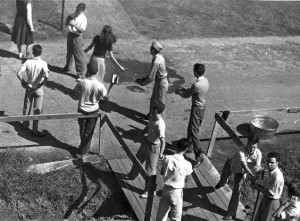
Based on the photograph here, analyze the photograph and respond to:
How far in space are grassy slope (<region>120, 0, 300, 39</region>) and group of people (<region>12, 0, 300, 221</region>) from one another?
13.5 ft

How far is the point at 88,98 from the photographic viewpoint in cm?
1123

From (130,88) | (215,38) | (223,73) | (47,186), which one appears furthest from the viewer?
(215,38)

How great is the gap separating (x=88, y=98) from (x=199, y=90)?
2.08 meters

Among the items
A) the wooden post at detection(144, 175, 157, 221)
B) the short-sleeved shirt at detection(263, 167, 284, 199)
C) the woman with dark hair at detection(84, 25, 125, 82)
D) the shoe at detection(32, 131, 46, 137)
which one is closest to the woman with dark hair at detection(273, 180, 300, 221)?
the short-sleeved shirt at detection(263, 167, 284, 199)

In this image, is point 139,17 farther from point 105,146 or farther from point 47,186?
point 47,186

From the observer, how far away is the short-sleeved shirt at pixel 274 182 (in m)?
9.41

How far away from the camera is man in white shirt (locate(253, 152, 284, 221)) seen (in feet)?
30.9

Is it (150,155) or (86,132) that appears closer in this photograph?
(150,155)

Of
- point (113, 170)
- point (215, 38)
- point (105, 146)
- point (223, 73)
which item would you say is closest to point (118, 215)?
point (113, 170)

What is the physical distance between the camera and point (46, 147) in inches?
469

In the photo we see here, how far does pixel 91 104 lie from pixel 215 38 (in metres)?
7.87

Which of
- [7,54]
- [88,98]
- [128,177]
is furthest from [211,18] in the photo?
[128,177]

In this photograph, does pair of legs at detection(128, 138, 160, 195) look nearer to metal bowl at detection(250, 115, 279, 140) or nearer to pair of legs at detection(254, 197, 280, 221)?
pair of legs at detection(254, 197, 280, 221)

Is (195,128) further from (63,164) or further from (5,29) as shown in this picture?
(5,29)
